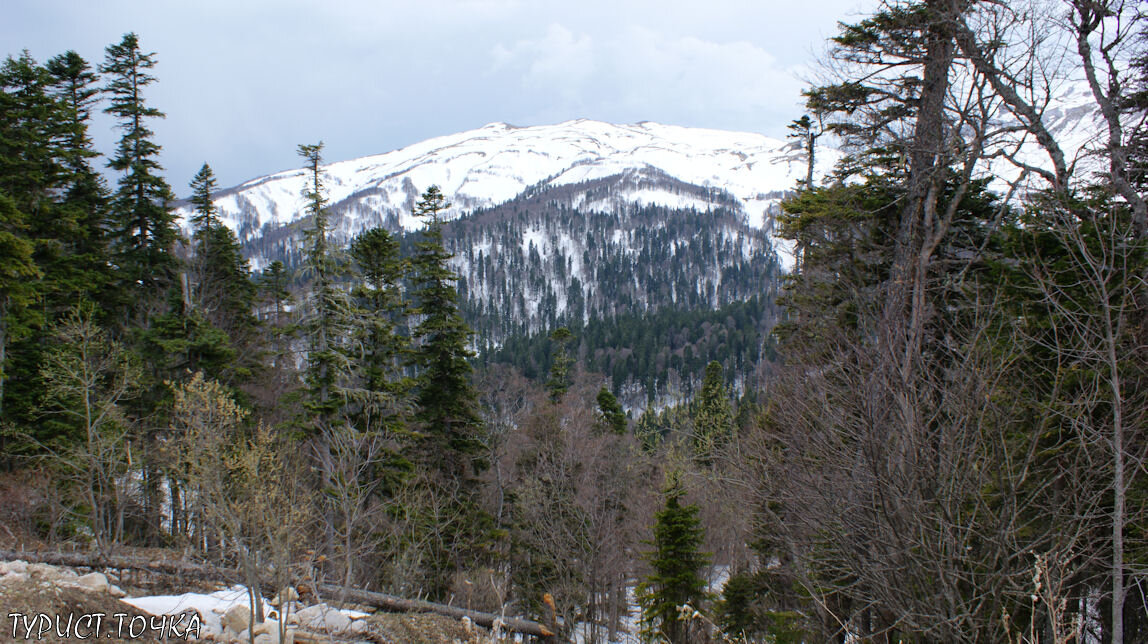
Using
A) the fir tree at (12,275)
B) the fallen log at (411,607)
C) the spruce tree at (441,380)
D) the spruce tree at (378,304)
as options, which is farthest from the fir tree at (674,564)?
the fir tree at (12,275)

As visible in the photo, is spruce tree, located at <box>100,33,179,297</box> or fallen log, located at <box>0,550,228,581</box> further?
spruce tree, located at <box>100,33,179,297</box>

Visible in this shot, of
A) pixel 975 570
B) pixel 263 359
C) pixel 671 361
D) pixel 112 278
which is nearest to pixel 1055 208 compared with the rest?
pixel 975 570

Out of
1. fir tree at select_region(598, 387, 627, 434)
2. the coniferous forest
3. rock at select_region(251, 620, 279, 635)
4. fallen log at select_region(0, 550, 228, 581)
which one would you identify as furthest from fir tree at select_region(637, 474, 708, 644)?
fir tree at select_region(598, 387, 627, 434)

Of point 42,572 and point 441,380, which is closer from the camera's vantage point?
point 42,572

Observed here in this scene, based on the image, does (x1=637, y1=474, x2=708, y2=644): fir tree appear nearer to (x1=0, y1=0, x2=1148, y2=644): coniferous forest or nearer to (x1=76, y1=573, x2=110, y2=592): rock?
(x1=0, y1=0, x2=1148, y2=644): coniferous forest

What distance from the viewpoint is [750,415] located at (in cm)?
1875

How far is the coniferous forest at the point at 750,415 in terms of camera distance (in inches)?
210

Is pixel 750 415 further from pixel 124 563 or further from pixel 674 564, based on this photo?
pixel 124 563

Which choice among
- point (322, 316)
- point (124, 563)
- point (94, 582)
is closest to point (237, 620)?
point (94, 582)

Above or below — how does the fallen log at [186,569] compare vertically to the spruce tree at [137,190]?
below

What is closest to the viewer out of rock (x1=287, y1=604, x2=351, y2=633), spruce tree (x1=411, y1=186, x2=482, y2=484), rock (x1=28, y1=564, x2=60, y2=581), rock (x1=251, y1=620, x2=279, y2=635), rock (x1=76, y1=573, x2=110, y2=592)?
rock (x1=251, y1=620, x2=279, y2=635)

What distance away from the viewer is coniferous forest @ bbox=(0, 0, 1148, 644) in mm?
5332

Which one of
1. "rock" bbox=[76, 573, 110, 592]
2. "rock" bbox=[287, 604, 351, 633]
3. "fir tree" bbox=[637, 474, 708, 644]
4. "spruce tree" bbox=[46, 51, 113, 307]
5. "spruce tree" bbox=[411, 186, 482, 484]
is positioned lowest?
"fir tree" bbox=[637, 474, 708, 644]

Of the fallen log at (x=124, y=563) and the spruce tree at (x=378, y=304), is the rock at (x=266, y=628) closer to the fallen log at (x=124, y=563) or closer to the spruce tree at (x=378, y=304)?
the fallen log at (x=124, y=563)
